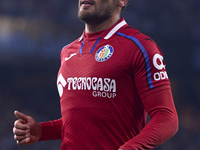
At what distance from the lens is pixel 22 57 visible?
7.40m

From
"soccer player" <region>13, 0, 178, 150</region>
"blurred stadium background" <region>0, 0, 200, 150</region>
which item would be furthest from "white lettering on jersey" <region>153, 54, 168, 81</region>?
"blurred stadium background" <region>0, 0, 200, 150</region>

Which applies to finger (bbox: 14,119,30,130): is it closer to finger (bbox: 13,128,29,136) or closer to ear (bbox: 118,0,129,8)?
finger (bbox: 13,128,29,136)

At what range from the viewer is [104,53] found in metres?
1.64

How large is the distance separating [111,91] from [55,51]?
6210 mm

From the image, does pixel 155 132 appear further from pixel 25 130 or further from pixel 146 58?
pixel 25 130

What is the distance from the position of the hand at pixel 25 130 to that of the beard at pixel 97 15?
61 cm

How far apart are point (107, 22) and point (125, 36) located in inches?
7.8

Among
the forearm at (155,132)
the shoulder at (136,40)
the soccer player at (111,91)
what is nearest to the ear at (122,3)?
the soccer player at (111,91)

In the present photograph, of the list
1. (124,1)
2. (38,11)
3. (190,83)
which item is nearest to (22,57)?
(38,11)

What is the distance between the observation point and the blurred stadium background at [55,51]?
7160 mm

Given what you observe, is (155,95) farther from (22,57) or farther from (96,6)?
(22,57)

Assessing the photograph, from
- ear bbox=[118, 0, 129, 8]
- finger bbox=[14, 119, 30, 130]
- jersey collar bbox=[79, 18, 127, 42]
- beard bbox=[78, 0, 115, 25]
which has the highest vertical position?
ear bbox=[118, 0, 129, 8]

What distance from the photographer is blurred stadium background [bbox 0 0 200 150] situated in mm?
7160

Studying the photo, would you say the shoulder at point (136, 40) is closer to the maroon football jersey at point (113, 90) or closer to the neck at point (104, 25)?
the maroon football jersey at point (113, 90)
